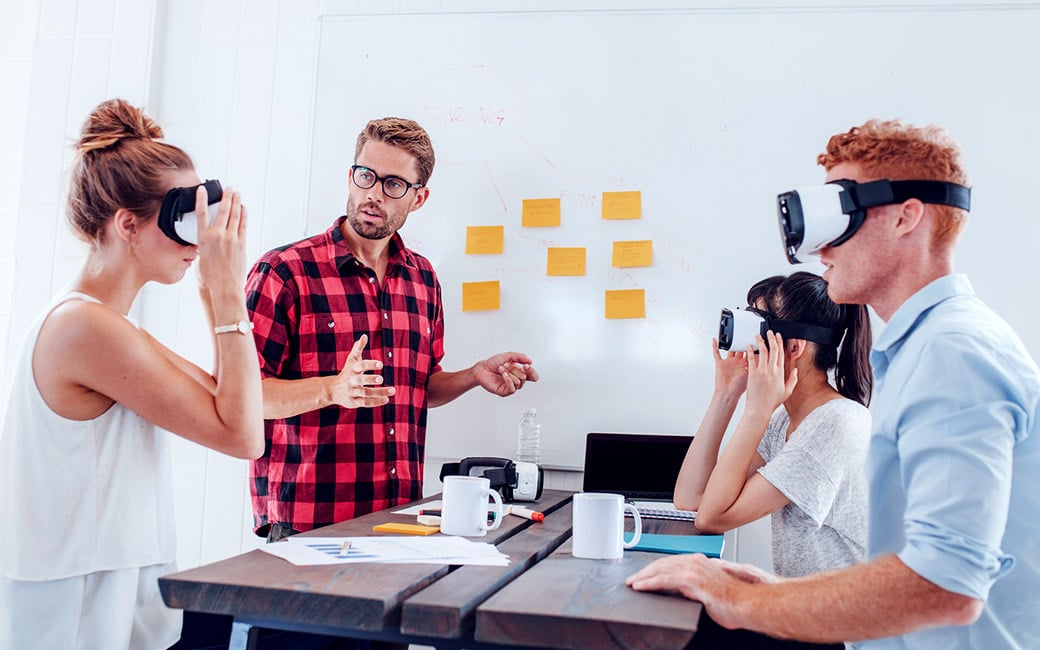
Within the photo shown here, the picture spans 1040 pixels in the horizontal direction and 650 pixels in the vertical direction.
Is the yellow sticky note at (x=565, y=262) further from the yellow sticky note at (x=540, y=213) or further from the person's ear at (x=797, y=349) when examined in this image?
the person's ear at (x=797, y=349)

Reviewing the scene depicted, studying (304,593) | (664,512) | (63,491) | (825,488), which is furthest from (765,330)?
(63,491)

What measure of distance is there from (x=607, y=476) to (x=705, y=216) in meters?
0.92

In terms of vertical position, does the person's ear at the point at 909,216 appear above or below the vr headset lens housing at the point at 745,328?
above

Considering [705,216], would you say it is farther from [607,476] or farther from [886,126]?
[886,126]

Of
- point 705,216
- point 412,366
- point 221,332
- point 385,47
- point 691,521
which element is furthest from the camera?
point 385,47

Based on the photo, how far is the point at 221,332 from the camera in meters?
1.62

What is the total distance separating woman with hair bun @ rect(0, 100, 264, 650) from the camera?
4.60ft

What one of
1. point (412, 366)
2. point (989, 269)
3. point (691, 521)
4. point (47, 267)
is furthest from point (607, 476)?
point (47, 267)

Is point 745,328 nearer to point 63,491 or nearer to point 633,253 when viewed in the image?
point 633,253

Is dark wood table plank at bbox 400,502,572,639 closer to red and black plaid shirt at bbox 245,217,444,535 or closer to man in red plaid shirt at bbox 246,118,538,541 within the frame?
man in red plaid shirt at bbox 246,118,538,541

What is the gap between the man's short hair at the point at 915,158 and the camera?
135 centimetres

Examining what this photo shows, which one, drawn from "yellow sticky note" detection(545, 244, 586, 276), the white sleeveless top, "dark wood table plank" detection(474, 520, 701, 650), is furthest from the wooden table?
"yellow sticky note" detection(545, 244, 586, 276)

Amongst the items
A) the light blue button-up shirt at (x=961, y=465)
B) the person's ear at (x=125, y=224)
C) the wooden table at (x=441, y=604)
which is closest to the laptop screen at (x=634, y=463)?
the wooden table at (x=441, y=604)

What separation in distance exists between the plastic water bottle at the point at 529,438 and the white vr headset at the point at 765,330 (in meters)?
0.93
